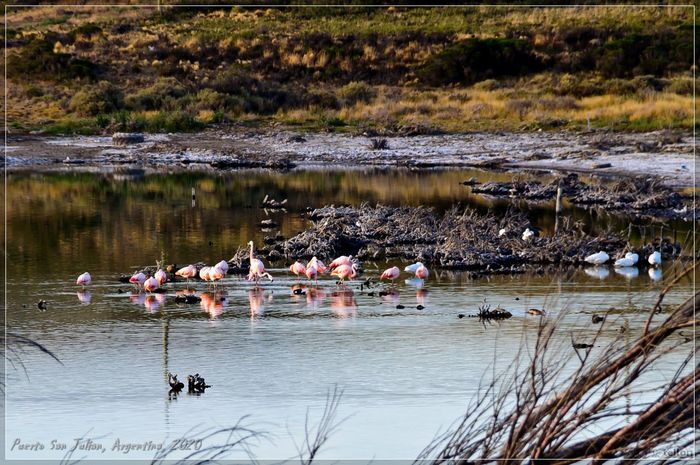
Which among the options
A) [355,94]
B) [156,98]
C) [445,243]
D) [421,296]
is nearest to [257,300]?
[421,296]

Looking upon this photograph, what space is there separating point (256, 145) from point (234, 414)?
2543cm

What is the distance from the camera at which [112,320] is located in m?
12.1

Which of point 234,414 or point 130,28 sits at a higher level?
point 130,28

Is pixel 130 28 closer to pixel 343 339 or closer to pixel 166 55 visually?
pixel 166 55

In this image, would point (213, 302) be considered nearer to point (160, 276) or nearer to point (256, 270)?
point (256, 270)

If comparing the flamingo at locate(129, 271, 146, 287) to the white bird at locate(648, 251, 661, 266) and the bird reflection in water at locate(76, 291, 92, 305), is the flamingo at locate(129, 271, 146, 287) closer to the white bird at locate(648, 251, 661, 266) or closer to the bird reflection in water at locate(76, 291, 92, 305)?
the bird reflection in water at locate(76, 291, 92, 305)

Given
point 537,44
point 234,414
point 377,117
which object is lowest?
point 234,414

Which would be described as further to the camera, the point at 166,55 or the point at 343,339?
the point at 166,55

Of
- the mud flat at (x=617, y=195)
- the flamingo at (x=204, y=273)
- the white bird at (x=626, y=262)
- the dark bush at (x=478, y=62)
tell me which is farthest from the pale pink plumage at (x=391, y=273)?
the dark bush at (x=478, y=62)

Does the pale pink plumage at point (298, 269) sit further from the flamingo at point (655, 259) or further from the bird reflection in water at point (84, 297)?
the flamingo at point (655, 259)

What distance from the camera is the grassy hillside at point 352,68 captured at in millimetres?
37156

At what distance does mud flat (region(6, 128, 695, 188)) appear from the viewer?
93.2 ft

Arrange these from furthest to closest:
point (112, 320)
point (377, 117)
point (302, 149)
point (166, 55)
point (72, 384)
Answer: point (166, 55), point (377, 117), point (302, 149), point (112, 320), point (72, 384)

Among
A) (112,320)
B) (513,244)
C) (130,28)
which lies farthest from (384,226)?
(130,28)
